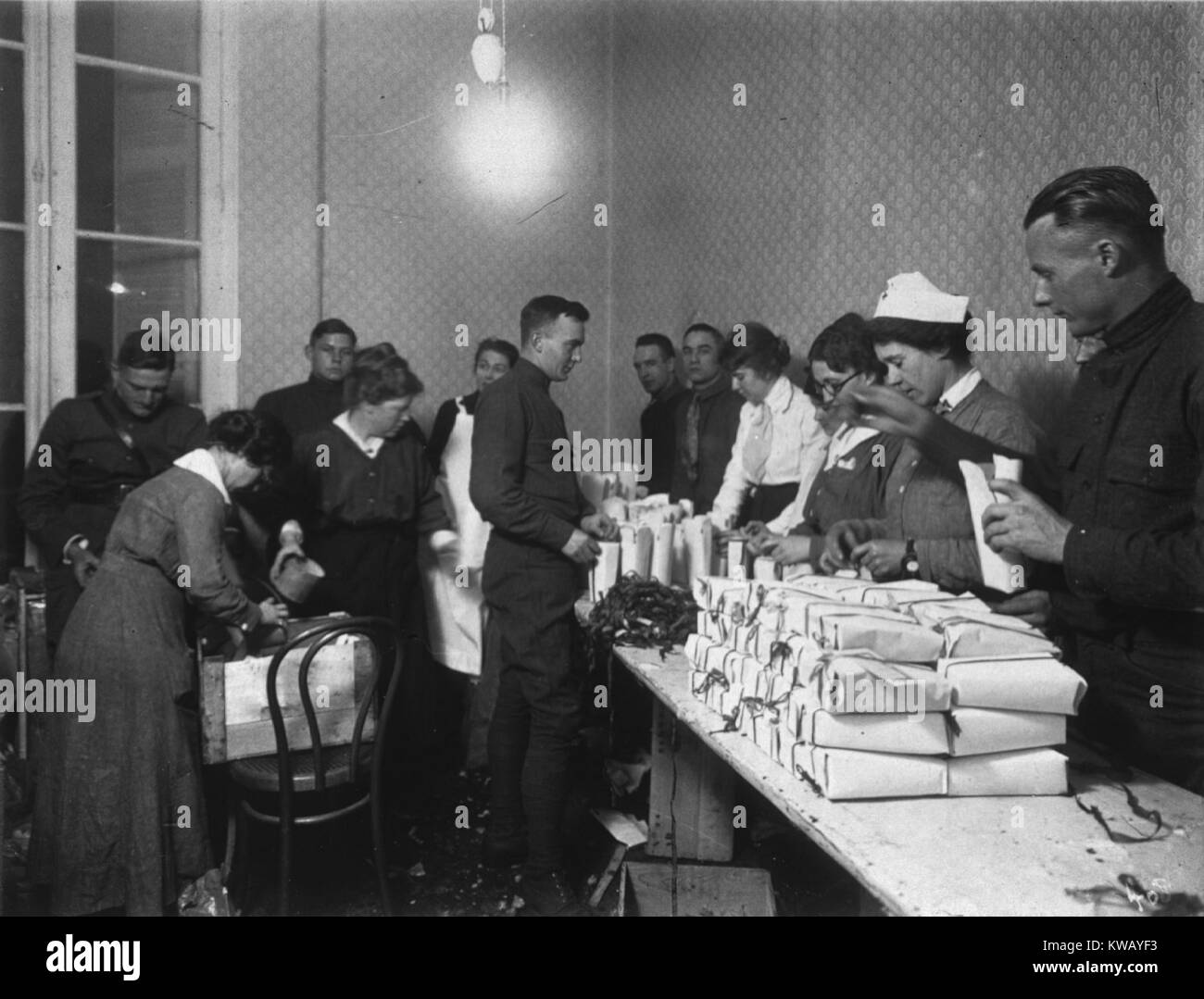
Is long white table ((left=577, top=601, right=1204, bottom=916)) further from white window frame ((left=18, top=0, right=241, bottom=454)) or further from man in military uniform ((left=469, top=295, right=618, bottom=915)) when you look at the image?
white window frame ((left=18, top=0, right=241, bottom=454))

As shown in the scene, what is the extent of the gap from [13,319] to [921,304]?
3.95m

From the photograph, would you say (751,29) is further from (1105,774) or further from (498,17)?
(1105,774)

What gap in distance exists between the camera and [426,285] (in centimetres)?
578

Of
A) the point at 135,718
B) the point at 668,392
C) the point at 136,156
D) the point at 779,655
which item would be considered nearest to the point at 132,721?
the point at 135,718

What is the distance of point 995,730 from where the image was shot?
1.61 metres

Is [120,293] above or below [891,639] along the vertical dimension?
above

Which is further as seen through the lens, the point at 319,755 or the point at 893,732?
the point at 319,755

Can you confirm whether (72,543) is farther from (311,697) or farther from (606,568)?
(606,568)

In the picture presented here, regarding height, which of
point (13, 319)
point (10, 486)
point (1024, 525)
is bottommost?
point (1024, 525)

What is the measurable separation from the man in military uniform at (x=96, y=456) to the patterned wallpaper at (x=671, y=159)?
1464 millimetres

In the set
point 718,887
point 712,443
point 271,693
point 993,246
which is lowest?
point 718,887

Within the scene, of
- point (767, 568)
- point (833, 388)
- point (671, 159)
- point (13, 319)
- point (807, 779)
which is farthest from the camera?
point (671, 159)
